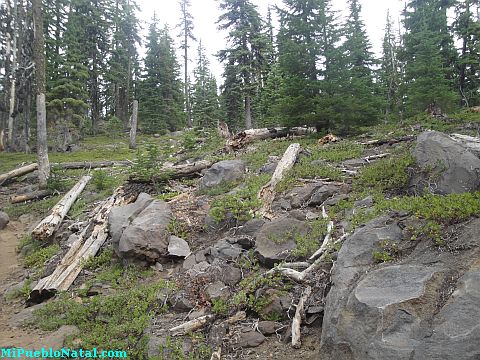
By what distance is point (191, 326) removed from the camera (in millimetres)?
5270

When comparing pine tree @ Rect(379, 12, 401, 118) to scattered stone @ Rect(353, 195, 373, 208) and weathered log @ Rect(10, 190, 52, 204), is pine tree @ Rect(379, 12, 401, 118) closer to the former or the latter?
scattered stone @ Rect(353, 195, 373, 208)

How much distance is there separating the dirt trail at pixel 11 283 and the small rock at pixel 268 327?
3639mm

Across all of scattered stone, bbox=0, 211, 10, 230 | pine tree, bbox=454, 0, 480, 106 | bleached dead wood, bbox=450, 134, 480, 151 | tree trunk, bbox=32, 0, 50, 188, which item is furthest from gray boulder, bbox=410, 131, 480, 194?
pine tree, bbox=454, 0, 480, 106

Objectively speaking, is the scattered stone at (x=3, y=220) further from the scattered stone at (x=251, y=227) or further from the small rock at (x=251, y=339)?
the small rock at (x=251, y=339)

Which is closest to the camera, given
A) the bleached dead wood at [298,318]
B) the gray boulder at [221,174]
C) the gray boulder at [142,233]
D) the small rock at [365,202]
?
the bleached dead wood at [298,318]

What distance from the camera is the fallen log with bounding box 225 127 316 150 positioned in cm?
1700

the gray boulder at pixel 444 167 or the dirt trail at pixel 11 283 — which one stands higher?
the gray boulder at pixel 444 167

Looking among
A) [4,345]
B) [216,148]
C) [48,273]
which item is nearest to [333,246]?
[4,345]

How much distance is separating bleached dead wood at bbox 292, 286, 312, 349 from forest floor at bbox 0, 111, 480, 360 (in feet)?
0.28

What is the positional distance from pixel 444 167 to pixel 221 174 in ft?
20.9

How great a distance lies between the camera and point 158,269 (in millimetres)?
7641

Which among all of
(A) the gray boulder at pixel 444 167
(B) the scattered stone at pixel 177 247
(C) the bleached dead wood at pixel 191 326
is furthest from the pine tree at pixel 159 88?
(C) the bleached dead wood at pixel 191 326

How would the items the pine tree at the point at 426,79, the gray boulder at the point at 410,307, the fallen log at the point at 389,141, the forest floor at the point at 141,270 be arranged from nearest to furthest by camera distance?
the gray boulder at the point at 410,307 < the forest floor at the point at 141,270 < the fallen log at the point at 389,141 < the pine tree at the point at 426,79

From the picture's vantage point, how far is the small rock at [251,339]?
4.70 m
